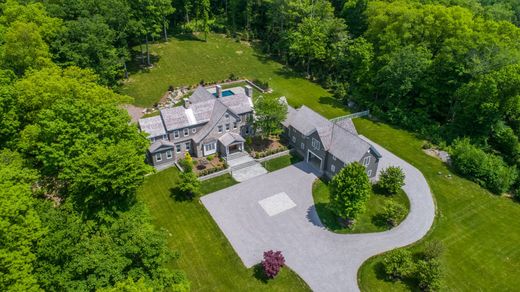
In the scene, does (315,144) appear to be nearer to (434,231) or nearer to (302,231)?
(302,231)

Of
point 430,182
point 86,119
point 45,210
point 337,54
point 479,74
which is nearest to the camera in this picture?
point 45,210

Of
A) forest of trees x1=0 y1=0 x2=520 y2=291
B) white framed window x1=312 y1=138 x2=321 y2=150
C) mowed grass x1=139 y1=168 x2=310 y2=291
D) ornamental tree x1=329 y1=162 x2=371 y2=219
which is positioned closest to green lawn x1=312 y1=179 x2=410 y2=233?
ornamental tree x1=329 y1=162 x2=371 y2=219

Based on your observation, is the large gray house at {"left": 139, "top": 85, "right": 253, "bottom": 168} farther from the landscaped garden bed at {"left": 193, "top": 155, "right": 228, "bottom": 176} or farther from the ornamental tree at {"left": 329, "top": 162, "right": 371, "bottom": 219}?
the ornamental tree at {"left": 329, "top": 162, "right": 371, "bottom": 219}

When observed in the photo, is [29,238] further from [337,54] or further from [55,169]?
[337,54]

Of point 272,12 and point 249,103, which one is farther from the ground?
point 272,12

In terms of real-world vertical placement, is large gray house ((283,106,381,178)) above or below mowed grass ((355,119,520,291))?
above

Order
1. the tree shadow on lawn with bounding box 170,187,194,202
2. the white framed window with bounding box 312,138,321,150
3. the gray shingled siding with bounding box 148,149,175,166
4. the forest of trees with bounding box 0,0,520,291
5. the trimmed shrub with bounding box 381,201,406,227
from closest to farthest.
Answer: the forest of trees with bounding box 0,0,520,291 → the trimmed shrub with bounding box 381,201,406,227 → the tree shadow on lawn with bounding box 170,187,194,202 → the gray shingled siding with bounding box 148,149,175,166 → the white framed window with bounding box 312,138,321,150

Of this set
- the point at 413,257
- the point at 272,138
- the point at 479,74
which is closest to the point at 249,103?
the point at 272,138
